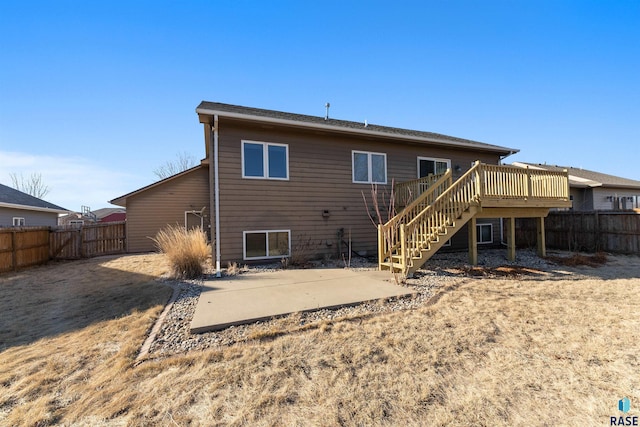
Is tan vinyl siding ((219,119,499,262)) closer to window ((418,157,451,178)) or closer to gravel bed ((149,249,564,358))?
window ((418,157,451,178))

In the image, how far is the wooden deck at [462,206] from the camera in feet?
21.6

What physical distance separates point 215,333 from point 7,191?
21633 mm

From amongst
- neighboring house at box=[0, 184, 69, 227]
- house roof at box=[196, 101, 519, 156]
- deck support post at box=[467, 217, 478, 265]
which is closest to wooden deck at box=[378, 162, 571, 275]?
deck support post at box=[467, 217, 478, 265]

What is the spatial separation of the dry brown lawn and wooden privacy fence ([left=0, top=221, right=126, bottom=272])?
641cm

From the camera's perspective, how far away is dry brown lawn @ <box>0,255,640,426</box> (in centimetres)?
210

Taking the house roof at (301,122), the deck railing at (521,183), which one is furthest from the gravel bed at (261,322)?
the house roof at (301,122)

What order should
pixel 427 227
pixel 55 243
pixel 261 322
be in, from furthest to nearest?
1. pixel 55 243
2. pixel 427 227
3. pixel 261 322

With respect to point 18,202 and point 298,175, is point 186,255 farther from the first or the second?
point 18,202

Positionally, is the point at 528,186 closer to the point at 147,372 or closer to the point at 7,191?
the point at 147,372

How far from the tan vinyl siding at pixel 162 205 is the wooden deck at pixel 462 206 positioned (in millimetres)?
10227

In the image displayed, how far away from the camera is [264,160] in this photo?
8.27 meters

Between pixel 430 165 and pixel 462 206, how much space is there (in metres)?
4.06

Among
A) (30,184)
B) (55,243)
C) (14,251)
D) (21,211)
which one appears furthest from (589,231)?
(30,184)

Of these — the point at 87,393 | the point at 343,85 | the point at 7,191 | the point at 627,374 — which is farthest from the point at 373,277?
the point at 7,191
